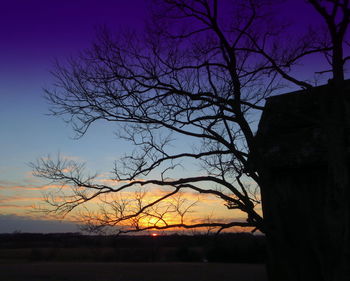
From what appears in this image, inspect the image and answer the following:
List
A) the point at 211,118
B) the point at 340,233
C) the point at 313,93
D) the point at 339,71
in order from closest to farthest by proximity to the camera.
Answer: the point at 340,233 < the point at 339,71 < the point at 313,93 < the point at 211,118

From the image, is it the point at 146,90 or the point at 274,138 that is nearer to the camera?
the point at 146,90

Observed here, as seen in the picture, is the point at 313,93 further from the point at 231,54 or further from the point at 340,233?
the point at 340,233

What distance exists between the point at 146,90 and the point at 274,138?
387 centimetres

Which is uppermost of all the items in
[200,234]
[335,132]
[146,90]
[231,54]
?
[231,54]

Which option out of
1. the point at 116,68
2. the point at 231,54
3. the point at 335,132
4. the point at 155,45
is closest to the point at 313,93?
the point at 335,132

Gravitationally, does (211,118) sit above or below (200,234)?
above

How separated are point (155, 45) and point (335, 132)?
4350 millimetres

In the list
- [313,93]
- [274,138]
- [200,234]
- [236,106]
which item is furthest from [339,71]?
[200,234]

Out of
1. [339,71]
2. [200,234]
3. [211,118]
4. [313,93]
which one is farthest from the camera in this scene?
[200,234]

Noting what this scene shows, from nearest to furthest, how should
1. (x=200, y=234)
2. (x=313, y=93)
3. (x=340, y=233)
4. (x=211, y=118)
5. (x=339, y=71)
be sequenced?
(x=340, y=233) → (x=339, y=71) → (x=313, y=93) → (x=211, y=118) → (x=200, y=234)

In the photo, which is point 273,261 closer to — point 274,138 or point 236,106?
point 274,138

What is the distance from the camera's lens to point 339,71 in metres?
7.66

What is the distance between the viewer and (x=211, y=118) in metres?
8.84

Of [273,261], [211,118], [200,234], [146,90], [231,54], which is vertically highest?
[231,54]
